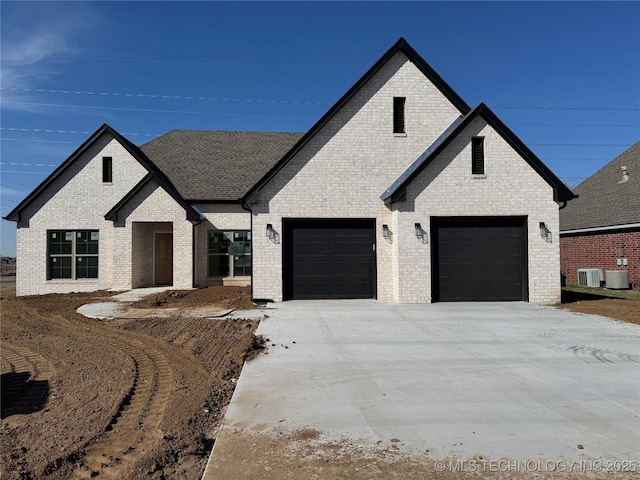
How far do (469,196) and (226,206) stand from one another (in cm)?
1006

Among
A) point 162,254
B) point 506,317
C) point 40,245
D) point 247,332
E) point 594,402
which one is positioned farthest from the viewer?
point 162,254

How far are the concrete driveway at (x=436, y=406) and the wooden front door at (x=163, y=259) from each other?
1214cm

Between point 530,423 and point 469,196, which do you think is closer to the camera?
point 530,423

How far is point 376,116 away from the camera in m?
13.4

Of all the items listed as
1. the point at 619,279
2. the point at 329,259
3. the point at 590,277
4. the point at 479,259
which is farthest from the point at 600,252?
the point at 329,259

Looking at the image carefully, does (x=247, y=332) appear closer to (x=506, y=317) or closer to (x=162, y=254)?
(x=506, y=317)

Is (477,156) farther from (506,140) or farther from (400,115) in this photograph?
(400,115)

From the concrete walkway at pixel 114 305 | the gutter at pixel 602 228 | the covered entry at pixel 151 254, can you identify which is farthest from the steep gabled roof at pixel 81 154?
the gutter at pixel 602 228

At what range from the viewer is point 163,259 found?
62.6 feet

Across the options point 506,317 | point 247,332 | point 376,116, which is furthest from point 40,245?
point 506,317

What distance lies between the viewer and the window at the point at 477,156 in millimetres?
12773

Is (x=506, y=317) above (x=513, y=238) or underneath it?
underneath

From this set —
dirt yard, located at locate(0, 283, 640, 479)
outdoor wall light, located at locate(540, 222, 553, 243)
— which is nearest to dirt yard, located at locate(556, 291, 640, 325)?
outdoor wall light, located at locate(540, 222, 553, 243)

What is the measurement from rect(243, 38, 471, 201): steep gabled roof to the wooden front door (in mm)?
8023
